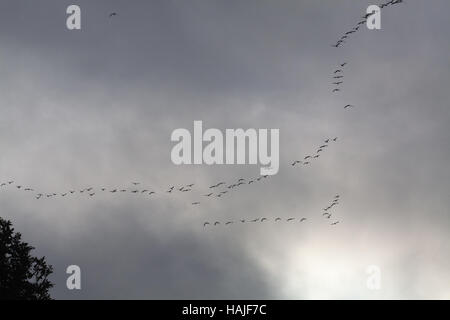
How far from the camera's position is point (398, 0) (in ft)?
199

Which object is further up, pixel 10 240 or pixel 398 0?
pixel 398 0
